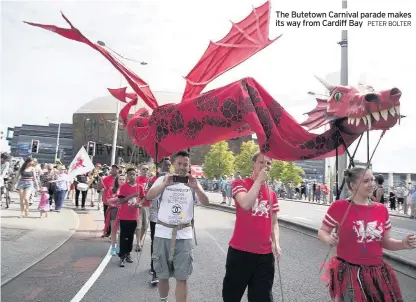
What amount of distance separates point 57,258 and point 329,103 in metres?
5.94

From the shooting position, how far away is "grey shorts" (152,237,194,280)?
13.4 ft

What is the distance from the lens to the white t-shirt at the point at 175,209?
13.7 feet

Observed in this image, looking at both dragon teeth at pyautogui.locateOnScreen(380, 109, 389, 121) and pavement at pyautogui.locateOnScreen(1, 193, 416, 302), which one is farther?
pavement at pyautogui.locateOnScreen(1, 193, 416, 302)

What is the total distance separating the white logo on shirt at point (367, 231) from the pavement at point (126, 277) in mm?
766

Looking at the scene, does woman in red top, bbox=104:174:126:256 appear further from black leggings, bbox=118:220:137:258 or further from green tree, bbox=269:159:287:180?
green tree, bbox=269:159:287:180

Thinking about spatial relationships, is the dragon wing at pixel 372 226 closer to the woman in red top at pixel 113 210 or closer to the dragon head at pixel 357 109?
the dragon head at pixel 357 109

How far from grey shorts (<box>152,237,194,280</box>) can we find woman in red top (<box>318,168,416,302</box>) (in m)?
1.55

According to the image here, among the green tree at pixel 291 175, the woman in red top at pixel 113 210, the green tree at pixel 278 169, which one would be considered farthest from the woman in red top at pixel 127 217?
the green tree at pixel 278 169

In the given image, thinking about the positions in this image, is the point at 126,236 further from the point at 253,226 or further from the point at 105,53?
the point at 105,53

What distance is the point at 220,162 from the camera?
227 feet

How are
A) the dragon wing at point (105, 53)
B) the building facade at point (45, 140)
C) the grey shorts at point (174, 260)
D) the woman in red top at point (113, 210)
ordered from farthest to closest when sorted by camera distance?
the building facade at point (45, 140)
the woman in red top at point (113, 210)
the grey shorts at point (174, 260)
the dragon wing at point (105, 53)

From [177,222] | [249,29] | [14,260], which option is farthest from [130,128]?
[14,260]

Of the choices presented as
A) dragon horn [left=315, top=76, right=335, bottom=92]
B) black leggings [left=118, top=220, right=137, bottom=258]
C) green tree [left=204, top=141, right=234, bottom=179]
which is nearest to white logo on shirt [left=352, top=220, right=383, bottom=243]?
dragon horn [left=315, top=76, right=335, bottom=92]

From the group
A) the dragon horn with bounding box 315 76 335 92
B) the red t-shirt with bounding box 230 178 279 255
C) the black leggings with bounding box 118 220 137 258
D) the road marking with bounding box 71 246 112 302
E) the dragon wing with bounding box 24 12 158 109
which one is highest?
the dragon wing with bounding box 24 12 158 109
